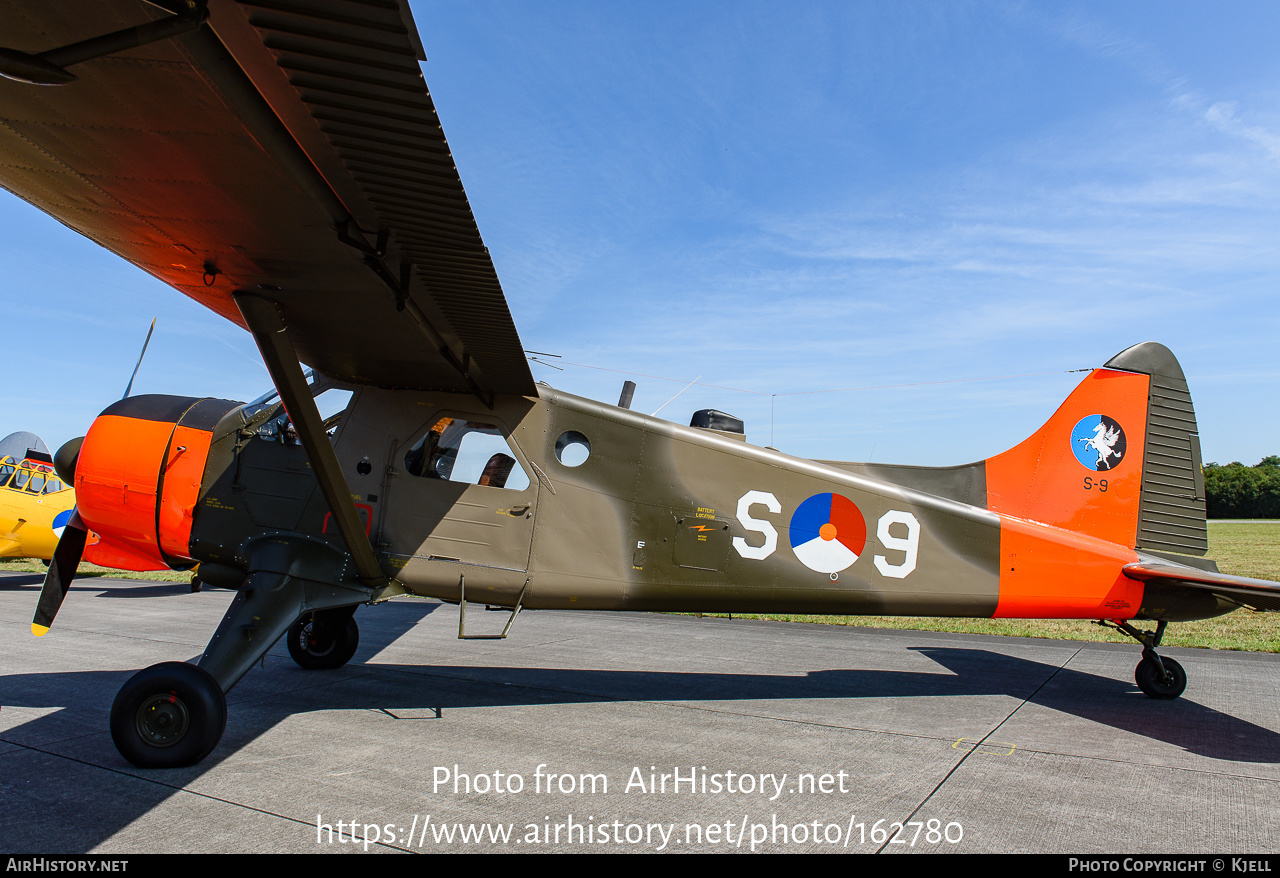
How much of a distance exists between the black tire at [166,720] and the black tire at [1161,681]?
7.23 m

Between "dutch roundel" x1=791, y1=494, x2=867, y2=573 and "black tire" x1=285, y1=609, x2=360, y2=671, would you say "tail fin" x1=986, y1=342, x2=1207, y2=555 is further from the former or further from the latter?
"black tire" x1=285, y1=609, x2=360, y2=671

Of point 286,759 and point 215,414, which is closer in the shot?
point 286,759

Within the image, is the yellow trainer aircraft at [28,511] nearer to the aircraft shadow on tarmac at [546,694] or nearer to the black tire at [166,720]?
the aircraft shadow on tarmac at [546,694]

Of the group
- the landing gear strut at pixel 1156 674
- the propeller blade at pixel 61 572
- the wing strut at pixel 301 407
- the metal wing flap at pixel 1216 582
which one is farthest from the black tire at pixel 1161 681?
the propeller blade at pixel 61 572

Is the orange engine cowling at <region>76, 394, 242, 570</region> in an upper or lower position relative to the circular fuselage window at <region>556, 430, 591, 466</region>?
lower

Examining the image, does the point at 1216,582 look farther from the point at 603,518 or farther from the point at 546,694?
the point at 546,694

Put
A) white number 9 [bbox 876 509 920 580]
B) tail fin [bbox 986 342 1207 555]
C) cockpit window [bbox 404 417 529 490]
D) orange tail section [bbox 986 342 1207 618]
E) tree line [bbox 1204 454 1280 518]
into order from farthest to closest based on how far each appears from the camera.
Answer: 1. tree line [bbox 1204 454 1280 518]
2. tail fin [bbox 986 342 1207 555]
3. orange tail section [bbox 986 342 1207 618]
4. white number 9 [bbox 876 509 920 580]
5. cockpit window [bbox 404 417 529 490]

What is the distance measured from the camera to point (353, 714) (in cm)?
525

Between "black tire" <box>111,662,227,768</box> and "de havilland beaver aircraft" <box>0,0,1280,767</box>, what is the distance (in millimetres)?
13

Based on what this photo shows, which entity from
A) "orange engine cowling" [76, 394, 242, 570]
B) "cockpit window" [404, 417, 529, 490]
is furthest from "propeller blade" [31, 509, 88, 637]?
"cockpit window" [404, 417, 529, 490]

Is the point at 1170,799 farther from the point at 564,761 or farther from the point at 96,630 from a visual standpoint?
the point at 96,630

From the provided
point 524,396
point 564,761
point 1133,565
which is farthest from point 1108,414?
point 564,761

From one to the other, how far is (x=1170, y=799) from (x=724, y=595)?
296 cm

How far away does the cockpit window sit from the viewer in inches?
224
